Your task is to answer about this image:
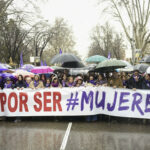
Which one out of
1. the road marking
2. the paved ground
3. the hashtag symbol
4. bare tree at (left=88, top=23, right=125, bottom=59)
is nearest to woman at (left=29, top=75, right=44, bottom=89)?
the hashtag symbol

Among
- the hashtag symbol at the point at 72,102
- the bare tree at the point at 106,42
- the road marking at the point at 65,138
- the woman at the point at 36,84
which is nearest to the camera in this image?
the road marking at the point at 65,138

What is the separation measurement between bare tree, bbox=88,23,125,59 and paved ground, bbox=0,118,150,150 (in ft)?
156

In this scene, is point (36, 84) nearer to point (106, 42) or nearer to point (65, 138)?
point (65, 138)

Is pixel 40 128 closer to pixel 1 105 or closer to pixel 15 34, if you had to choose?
pixel 1 105

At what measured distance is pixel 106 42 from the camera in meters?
60.4

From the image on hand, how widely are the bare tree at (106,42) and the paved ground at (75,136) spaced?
156 feet

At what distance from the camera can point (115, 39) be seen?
5647 cm

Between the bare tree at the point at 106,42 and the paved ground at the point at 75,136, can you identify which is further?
the bare tree at the point at 106,42

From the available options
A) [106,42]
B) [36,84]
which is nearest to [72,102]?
[36,84]

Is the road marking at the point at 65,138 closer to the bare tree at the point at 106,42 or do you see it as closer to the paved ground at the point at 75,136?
the paved ground at the point at 75,136

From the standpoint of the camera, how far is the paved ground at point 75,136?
523 centimetres

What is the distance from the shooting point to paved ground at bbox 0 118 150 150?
5230 mm

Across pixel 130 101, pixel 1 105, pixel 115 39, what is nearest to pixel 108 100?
pixel 130 101

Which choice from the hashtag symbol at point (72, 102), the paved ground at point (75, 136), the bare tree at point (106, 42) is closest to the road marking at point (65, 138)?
the paved ground at point (75, 136)
